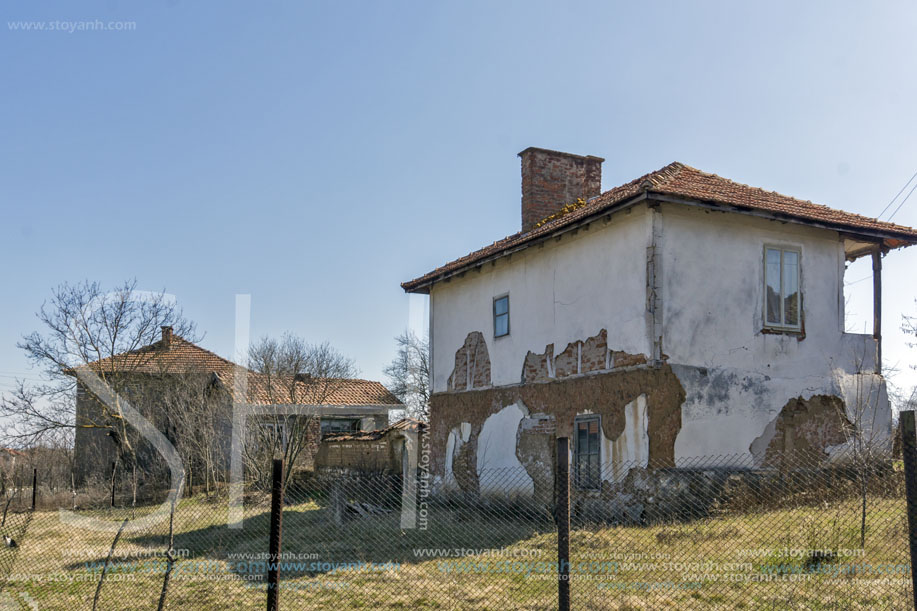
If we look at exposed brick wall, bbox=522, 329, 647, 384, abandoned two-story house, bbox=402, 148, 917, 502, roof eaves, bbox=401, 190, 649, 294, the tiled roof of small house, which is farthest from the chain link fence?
the tiled roof of small house

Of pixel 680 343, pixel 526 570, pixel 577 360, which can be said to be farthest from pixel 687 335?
pixel 526 570

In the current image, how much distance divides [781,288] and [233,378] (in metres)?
21.0

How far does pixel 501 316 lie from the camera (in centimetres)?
1706

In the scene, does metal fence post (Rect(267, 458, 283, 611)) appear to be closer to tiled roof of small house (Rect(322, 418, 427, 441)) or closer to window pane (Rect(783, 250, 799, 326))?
window pane (Rect(783, 250, 799, 326))

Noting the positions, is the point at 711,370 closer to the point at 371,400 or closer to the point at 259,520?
the point at 259,520

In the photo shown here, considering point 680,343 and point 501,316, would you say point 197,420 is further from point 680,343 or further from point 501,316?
point 680,343

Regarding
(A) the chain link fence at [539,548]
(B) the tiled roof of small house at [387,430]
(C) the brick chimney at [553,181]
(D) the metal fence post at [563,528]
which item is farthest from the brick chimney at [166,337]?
(D) the metal fence post at [563,528]

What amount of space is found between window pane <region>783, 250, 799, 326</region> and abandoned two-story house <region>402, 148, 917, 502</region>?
0.07 feet

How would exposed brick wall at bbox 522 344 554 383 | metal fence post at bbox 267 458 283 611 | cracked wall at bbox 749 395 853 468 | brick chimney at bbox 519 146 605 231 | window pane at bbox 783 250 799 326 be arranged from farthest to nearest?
brick chimney at bbox 519 146 605 231
exposed brick wall at bbox 522 344 554 383
window pane at bbox 783 250 799 326
cracked wall at bbox 749 395 853 468
metal fence post at bbox 267 458 283 611

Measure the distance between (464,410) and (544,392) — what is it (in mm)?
3144

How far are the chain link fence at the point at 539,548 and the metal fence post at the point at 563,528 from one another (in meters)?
0.02

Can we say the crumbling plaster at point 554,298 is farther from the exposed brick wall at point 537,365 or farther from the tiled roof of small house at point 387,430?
the tiled roof of small house at point 387,430

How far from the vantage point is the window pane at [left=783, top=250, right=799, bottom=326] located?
45.7ft

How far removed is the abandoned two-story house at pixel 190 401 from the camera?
25281mm
